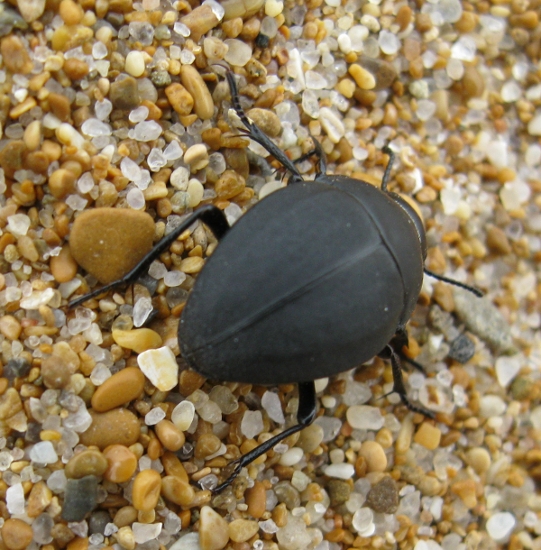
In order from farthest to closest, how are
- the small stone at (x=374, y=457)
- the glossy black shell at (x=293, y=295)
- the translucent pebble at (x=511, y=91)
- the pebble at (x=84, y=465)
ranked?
the translucent pebble at (x=511, y=91), the small stone at (x=374, y=457), the pebble at (x=84, y=465), the glossy black shell at (x=293, y=295)

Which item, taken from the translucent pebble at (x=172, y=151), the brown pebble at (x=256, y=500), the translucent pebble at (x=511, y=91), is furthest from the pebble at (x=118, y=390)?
the translucent pebble at (x=511, y=91)

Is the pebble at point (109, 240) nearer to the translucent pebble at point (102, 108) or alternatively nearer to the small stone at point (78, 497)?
the translucent pebble at point (102, 108)

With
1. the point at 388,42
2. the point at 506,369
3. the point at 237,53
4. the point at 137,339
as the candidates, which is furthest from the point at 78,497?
the point at 388,42

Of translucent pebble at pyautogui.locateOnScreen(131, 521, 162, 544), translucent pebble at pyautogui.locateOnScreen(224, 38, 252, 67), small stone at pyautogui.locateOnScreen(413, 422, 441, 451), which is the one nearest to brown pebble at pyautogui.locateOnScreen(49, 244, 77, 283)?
translucent pebble at pyautogui.locateOnScreen(131, 521, 162, 544)

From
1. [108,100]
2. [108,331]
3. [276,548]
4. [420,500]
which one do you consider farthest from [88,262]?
[420,500]

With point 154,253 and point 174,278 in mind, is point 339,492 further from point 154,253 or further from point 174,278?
point 154,253

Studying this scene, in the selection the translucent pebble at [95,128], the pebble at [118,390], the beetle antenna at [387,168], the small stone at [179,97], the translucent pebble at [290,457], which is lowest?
the translucent pebble at [290,457]

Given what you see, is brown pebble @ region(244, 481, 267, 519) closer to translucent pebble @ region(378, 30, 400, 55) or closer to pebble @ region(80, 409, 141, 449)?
pebble @ region(80, 409, 141, 449)
